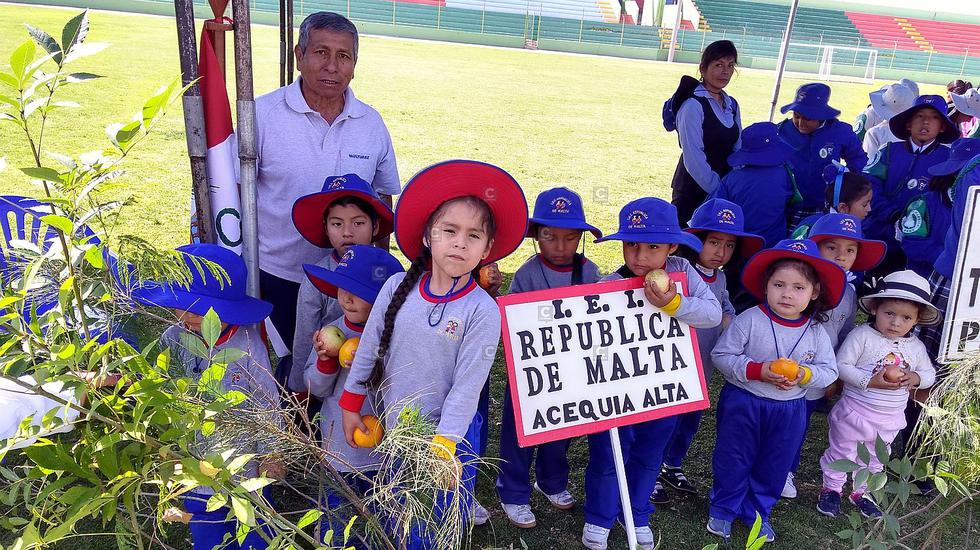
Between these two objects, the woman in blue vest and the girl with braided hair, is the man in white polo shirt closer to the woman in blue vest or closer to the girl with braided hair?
the girl with braided hair

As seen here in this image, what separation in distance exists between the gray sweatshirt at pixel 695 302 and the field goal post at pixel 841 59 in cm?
3374

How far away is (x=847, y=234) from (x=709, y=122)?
4.71 feet

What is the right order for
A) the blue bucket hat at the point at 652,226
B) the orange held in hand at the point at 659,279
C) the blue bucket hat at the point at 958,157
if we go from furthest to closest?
the blue bucket hat at the point at 958,157
the blue bucket hat at the point at 652,226
the orange held in hand at the point at 659,279

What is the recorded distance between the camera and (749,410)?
2959 mm

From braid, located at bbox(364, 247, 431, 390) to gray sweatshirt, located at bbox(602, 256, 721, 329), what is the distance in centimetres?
79

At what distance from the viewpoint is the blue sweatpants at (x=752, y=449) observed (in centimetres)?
296

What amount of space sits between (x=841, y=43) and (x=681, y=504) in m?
48.1

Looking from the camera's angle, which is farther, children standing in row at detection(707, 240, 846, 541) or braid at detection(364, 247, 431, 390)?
children standing in row at detection(707, 240, 846, 541)

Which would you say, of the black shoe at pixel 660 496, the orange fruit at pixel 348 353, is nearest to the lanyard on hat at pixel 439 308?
the orange fruit at pixel 348 353

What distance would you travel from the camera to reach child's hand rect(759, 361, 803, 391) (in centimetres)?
277

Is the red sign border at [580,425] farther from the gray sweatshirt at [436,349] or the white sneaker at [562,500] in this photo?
the white sneaker at [562,500]

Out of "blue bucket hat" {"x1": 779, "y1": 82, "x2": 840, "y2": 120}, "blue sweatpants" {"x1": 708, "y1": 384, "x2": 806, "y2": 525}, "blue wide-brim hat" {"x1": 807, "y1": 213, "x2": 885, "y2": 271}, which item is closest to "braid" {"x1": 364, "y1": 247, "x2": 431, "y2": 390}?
"blue sweatpants" {"x1": 708, "y1": 384, "x2": 806, "y2": 525}

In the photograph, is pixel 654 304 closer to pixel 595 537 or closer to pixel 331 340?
pixel 595 537

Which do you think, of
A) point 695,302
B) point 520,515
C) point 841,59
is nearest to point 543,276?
point 695,302
